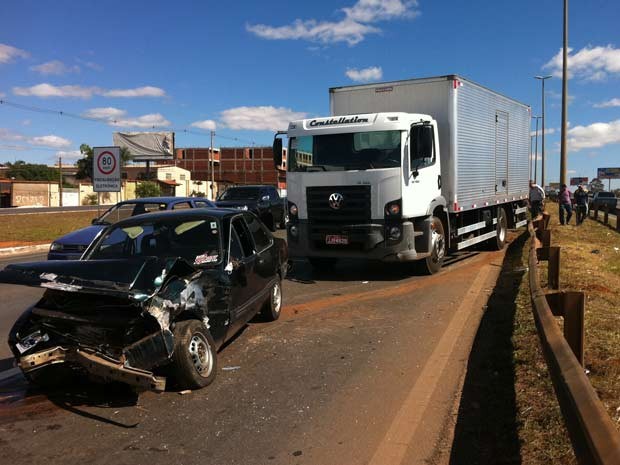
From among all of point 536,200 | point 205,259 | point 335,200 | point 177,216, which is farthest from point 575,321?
point 536,200

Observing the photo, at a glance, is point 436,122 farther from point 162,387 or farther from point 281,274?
point 162,387

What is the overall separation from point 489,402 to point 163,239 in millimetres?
3729

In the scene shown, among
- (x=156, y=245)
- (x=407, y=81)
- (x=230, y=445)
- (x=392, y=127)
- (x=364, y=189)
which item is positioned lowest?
(x=230, y=445)

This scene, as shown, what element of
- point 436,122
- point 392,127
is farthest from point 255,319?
point 436,122

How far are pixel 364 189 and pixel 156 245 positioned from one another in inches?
182

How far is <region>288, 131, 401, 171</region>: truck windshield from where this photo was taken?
959cm

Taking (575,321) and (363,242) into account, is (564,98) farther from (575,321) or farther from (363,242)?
(575,321)

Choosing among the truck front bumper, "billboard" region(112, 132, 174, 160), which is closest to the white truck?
the truck front bumper

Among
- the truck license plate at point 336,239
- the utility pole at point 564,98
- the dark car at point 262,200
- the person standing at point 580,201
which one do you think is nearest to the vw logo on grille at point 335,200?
the truck license plate at point 336,239

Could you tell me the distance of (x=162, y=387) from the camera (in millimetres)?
4008

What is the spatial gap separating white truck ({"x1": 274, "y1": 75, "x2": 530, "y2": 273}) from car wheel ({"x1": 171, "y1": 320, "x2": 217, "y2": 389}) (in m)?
5.41

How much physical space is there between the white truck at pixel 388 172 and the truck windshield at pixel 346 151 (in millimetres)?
18

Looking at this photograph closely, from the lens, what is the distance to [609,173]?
112 m

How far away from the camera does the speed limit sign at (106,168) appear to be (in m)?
19.2
